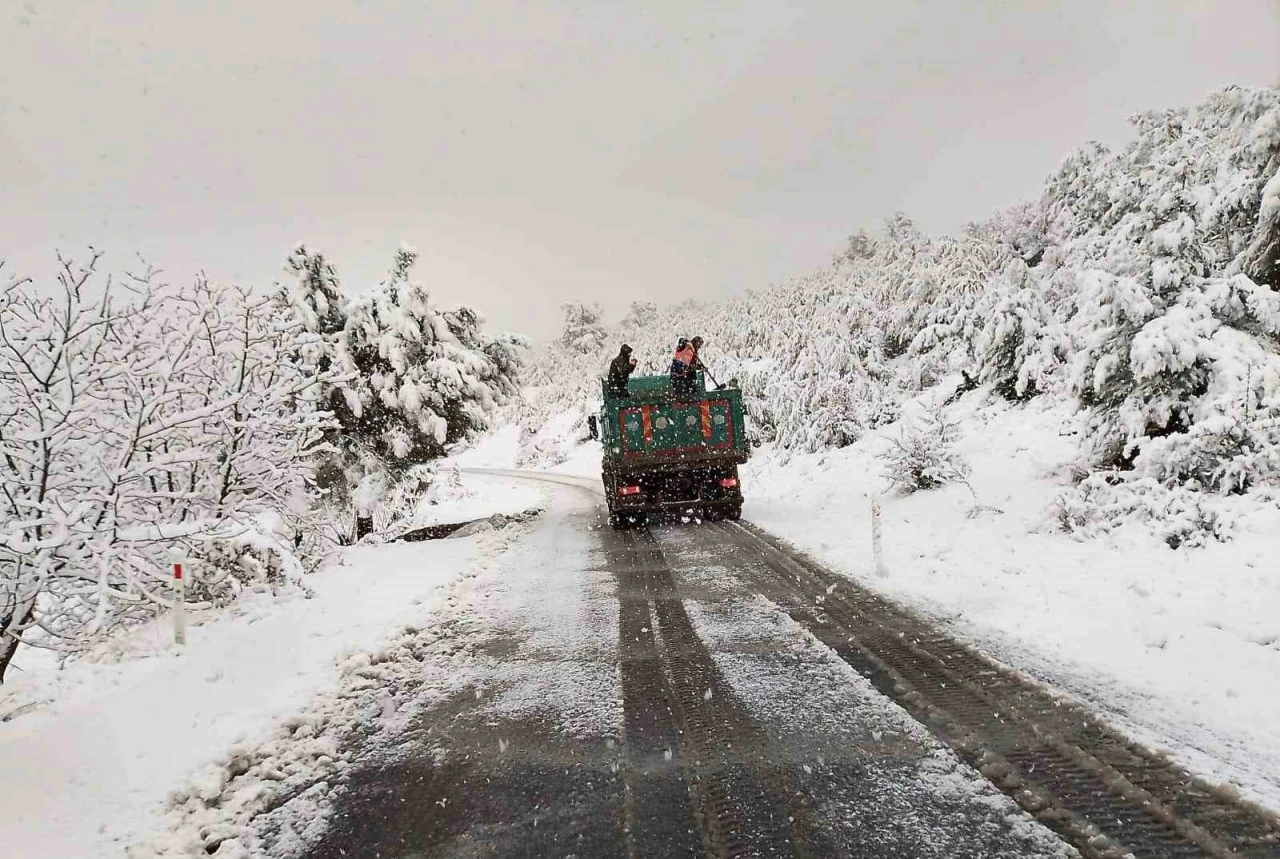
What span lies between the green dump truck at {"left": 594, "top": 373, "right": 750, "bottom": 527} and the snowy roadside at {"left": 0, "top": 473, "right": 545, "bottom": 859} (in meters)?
6.24

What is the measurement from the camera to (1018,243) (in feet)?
76.1

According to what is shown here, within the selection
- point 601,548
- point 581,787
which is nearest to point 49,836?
point 581,787

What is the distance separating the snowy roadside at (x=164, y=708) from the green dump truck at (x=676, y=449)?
6244mm

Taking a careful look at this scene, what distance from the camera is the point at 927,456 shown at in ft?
44.3

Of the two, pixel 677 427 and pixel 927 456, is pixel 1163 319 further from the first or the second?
pixel 677 427

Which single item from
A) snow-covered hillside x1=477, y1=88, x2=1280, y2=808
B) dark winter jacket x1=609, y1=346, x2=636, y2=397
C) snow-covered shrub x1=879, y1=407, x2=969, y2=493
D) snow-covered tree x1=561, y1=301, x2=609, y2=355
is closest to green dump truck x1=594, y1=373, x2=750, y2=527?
dark winter jacket x1=609, y1=346, x2=636, y2=397

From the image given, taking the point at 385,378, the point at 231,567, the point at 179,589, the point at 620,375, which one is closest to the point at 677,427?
the point at 620,375

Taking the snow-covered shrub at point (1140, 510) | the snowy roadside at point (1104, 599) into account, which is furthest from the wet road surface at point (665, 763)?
the snow-covered shrub at point (1140, 510)

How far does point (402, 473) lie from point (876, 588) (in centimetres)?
963

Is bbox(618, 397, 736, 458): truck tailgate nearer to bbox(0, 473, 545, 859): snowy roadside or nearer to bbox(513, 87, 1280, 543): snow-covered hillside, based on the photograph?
bbox(513, 87, 1280, 543): snow-covered hillside

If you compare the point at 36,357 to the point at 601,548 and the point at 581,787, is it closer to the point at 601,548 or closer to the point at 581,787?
the point at 581,787

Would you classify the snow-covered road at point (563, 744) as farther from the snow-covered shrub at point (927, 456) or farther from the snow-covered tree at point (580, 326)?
the snow-covered tree at point (580, 326)

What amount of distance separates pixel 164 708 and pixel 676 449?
34.2ft

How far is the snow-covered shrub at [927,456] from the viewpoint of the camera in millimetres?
13211
